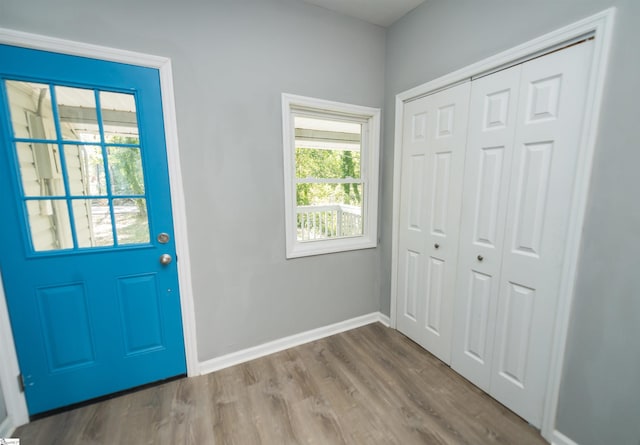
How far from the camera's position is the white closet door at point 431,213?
5.97ft

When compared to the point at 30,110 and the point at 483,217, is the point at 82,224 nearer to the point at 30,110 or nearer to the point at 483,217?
the point at 30,110

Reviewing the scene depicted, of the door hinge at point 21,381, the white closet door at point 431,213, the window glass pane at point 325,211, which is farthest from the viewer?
the window glass pane at point 325,211

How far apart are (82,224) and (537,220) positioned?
8.96 ft

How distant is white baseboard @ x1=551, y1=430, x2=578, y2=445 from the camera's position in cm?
132

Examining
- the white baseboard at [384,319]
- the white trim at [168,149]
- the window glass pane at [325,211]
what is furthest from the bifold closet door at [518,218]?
the white trim at [168,149]

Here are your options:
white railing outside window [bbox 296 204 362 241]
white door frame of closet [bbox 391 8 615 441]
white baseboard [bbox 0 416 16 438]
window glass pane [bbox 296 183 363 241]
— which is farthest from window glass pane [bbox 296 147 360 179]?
white baseboard [bbox 0 416 16 438]

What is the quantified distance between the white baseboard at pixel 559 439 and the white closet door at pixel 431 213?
669mm

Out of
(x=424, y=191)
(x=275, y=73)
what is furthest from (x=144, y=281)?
(x=424, y=191)

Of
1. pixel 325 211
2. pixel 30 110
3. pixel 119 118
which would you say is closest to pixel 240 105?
pixel 119 118

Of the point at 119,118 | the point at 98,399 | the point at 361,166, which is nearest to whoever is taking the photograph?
the point at 119,118

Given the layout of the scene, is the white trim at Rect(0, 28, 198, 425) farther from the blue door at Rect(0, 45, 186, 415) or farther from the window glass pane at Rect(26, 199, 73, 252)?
the window glass pane at Rect(26, 199, 73, 252)

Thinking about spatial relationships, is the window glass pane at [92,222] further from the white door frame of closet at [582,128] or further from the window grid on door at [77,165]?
the white door frame of closet at [582,128]

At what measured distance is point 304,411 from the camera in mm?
1593

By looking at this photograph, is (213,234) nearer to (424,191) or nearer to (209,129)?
(209,129)
